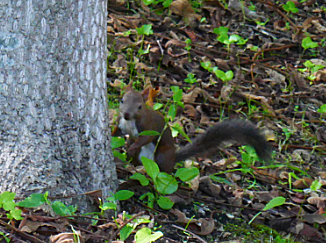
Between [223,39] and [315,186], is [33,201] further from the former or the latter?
[223,39]

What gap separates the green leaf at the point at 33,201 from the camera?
7.99 ft

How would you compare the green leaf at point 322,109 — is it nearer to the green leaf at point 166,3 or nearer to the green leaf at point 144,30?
the green leaf at point 144,30

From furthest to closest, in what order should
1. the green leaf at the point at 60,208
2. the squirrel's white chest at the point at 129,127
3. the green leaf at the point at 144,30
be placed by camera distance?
the green leaf at the point at 144,30
the squirrel's white chest at the point at 129,127
the green leaf at the point at 60,208

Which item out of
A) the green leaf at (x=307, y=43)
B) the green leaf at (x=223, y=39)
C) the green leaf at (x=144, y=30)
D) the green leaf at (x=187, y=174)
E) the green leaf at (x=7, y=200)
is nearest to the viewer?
the green leaf at (x=7, y=200)

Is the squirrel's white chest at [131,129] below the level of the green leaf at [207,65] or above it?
below

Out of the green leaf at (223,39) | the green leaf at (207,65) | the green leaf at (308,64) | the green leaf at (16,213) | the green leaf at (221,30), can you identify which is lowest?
the green leaf at (16,213)

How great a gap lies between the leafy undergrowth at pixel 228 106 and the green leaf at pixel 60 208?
0.21 feet

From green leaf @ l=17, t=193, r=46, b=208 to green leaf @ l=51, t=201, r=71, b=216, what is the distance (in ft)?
0.40

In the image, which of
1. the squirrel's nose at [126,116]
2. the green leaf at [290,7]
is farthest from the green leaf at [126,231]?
the green leaf at [290,7]

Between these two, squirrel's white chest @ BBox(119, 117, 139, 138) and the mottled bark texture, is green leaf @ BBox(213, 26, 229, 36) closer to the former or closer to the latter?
squirrel's white chest @ BBox(119, 117, 139, 138)

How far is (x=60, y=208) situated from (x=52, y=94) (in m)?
0.63

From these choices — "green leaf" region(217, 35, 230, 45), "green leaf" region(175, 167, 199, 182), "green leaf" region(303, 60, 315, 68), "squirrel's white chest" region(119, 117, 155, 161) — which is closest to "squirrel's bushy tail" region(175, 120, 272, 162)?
"squirrel's white chest" region(119, 117, 155, 161)

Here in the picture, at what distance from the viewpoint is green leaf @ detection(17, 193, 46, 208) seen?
7.99 feet

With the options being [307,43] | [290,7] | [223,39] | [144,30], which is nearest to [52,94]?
[144,30]
